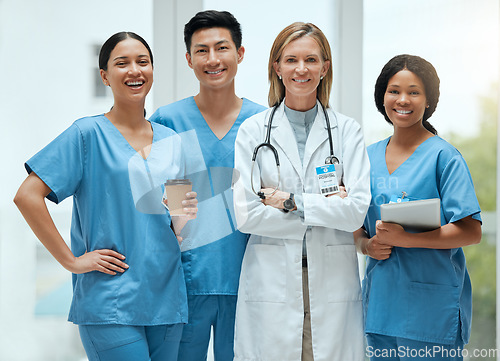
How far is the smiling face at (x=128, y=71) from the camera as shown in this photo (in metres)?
1.68

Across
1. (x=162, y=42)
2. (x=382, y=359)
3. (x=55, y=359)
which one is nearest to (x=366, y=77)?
(x=162, y=42)

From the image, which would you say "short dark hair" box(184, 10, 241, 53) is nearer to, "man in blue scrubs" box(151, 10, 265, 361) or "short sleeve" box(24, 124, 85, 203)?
"man in blue scrubs" box(151, 10, 265, 361)

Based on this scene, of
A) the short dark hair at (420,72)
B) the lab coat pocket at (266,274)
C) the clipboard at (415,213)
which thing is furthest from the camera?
the short dark hair at (420,72)

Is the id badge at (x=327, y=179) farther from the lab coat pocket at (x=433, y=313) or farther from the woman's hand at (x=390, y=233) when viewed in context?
the lab coat pocket at (x=433, y=313)

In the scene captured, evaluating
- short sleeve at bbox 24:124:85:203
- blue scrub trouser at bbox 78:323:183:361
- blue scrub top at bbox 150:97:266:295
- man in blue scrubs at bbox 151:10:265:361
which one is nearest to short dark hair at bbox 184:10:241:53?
man in blue scrubs at bbox 151:10:265:361

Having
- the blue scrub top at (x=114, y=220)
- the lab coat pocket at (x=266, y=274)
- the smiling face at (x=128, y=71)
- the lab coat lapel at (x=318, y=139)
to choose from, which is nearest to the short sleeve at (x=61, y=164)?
the blue scrub top at (x=114, y=220)

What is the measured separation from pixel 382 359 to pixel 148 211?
1.00m

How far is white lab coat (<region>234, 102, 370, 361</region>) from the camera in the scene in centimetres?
163

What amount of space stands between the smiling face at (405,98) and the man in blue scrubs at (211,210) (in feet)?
1.94

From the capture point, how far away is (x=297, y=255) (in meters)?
1.66

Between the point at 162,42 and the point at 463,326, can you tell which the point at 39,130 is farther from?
the point at 463,326

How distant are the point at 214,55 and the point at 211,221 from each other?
0.63 metres

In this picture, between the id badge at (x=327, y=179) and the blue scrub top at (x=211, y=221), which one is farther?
the blue scrub top at (x=211, y=221)

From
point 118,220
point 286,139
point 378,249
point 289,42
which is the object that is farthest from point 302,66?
point 118,220
